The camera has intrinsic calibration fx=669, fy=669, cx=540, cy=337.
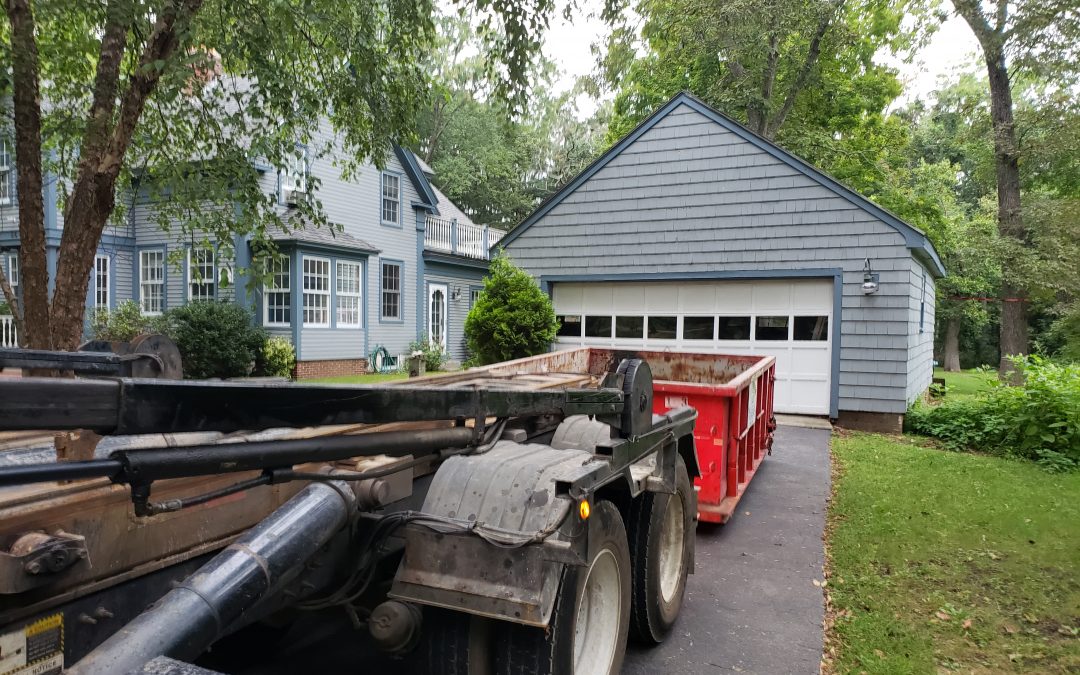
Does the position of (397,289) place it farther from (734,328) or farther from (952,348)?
(952,348)

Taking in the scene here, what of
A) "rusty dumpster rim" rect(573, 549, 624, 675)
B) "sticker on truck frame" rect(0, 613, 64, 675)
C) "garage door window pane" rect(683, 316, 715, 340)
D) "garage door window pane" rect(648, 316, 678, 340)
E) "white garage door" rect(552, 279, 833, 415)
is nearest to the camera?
"sticker on truck frame" rect(0, 613, 64, 675)

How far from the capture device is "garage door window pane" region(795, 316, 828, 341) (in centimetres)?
1161

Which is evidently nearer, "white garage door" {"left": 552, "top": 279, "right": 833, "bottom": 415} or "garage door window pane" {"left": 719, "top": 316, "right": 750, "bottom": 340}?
"white garage door" {"left": 552, "top": 279, "right": 833, "bottom": 415}

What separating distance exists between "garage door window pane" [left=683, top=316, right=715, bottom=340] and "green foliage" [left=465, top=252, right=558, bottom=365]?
251 centimetres

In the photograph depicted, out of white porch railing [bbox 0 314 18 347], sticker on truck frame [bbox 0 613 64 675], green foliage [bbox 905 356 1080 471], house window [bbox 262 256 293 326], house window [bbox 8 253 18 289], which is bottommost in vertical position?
green foliage [bbox 905 356 1080 471]

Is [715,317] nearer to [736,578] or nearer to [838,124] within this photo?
[736,578]

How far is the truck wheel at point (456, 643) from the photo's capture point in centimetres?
235

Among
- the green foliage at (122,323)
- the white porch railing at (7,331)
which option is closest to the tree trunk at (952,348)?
the green foliage at (122,323)

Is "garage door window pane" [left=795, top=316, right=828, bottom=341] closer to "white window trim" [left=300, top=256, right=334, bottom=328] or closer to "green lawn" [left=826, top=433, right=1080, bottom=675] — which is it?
"green lawn" [left=826, top=433, right=1080, bottom=675]

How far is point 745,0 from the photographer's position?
51.3 ft

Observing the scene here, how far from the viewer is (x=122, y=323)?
51.3 feet

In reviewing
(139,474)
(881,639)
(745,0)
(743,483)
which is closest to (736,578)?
(881,639)

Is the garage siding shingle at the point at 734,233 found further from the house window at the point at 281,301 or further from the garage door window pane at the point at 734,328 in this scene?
the house window at the point at 281,301

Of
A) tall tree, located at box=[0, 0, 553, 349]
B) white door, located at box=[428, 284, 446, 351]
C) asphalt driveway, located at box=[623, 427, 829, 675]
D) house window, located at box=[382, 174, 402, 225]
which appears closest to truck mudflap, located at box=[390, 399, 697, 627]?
asphalt driveway, located at box=[623, 427, 829, 675]
